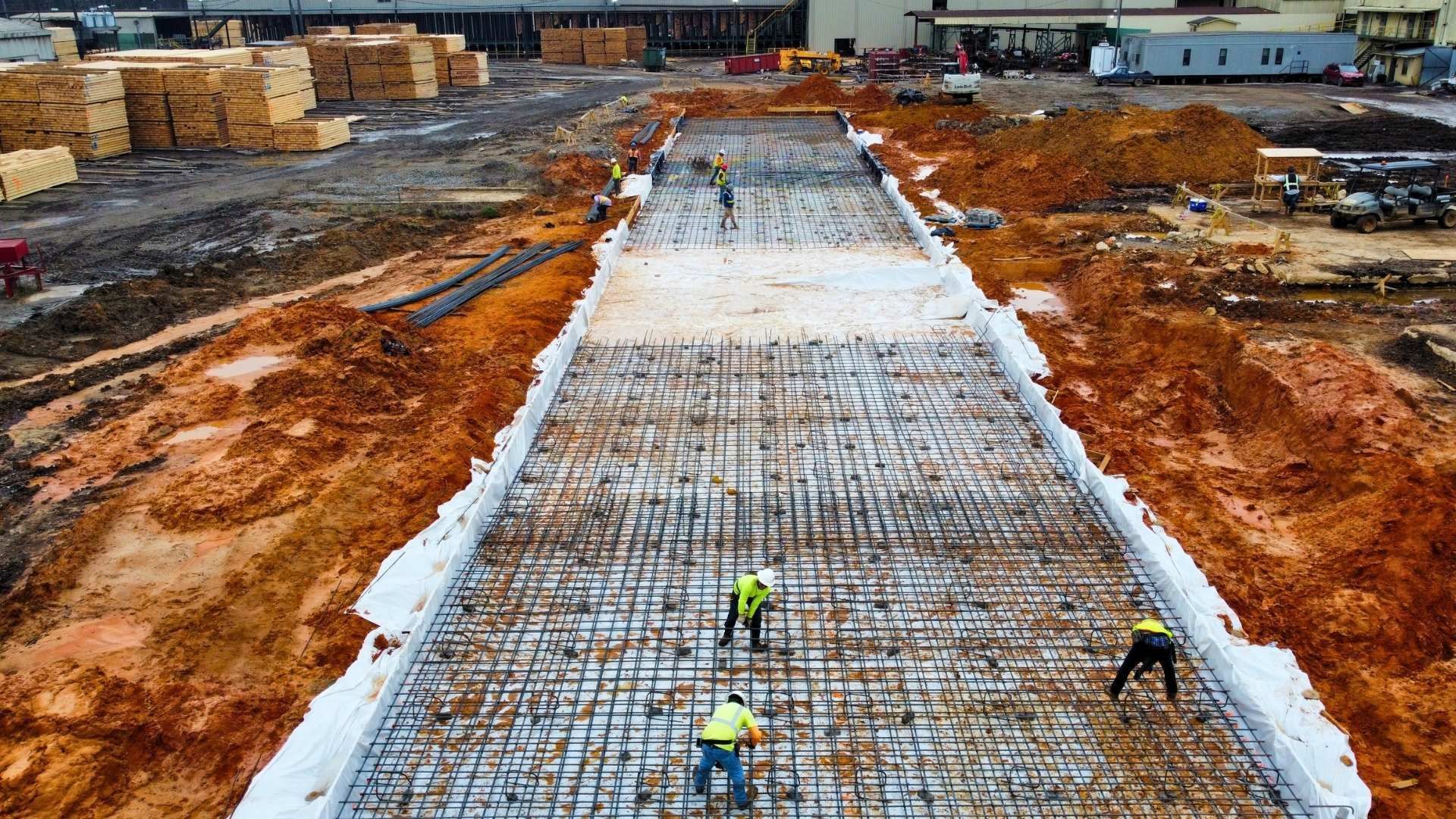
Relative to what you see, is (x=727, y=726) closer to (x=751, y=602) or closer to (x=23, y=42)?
(x=751, y=602)

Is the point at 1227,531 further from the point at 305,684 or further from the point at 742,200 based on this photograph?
the point at 742,200

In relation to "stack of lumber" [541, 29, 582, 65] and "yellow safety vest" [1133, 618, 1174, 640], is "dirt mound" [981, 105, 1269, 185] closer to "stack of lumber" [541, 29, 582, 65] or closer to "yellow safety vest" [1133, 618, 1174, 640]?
"yellow safety vest" [1133, 618, 1174, 640]

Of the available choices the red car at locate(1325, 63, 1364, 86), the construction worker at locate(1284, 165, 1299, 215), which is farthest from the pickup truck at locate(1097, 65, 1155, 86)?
the construction worker at locate(1284, 165, 1299, 215)

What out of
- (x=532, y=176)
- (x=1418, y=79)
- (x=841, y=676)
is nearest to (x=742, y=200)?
(x=532, y=176)

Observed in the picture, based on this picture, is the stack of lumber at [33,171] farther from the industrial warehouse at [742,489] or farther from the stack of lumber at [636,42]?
the stack of lumber at [636,42]

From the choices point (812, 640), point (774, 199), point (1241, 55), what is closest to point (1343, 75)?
point (1241, 55)

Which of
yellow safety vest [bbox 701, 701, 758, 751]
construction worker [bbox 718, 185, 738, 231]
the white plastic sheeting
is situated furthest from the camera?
construction worker [bbox 718, 185, 738, 231]

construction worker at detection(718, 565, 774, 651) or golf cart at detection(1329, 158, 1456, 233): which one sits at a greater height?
golf cart at detection(1329, 158, 1456, 233)
